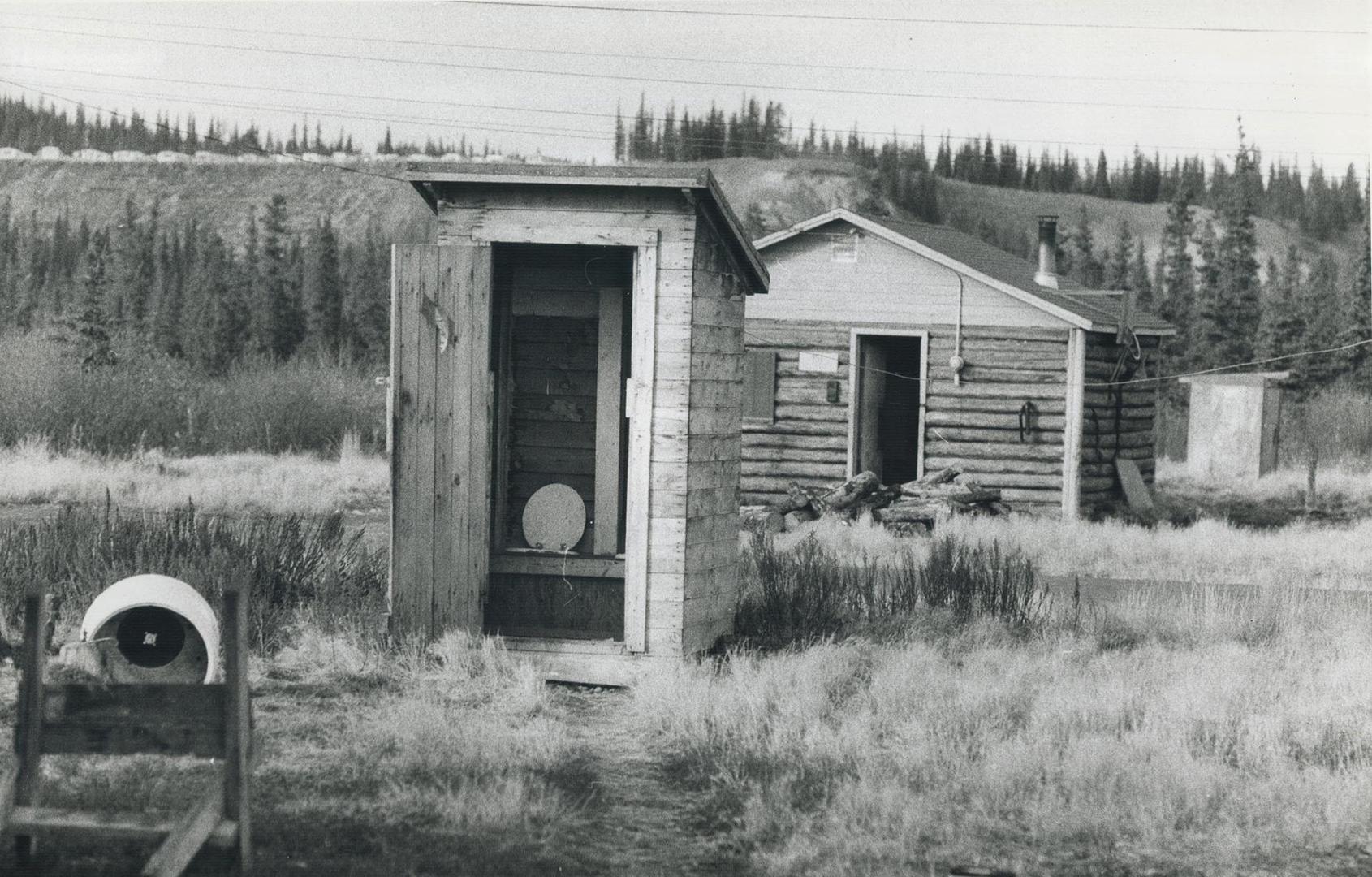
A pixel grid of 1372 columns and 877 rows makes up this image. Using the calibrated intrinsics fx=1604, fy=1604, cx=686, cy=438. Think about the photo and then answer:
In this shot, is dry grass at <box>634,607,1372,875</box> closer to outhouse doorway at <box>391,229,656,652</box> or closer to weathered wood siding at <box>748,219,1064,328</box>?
outhouse doorway at <box>391,229,656,652</box>

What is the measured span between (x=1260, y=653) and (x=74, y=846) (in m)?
7.14

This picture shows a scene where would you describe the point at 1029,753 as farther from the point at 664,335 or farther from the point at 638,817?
the point at 664,335

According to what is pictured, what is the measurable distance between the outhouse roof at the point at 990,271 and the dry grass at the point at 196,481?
654cm

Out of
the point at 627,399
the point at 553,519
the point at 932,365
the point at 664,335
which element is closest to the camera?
the point at 664,335

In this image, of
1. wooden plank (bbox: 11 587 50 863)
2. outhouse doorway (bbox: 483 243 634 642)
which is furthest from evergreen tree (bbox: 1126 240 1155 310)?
wooden plank (bbox: 11 587 50 863)

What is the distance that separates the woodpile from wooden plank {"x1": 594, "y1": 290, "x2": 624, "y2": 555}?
7685 millimetres

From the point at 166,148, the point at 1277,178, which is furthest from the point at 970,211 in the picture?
the point at 166,148

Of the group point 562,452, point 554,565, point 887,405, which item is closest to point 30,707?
point 554,565

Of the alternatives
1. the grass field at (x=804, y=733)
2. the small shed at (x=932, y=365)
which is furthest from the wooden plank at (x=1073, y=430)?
the grass field at (x=804, y=733)

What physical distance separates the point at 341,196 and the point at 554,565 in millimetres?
89422

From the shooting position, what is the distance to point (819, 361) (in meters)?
19.8

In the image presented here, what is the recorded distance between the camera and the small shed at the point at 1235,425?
27922mm

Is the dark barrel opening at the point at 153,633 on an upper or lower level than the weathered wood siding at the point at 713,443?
lower

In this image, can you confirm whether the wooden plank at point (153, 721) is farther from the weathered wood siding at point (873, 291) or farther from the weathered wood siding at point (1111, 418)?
the weathered wood siding at point (1111, 418)
